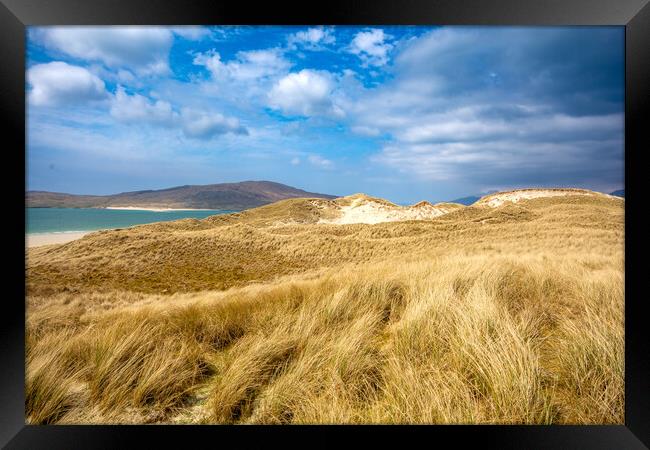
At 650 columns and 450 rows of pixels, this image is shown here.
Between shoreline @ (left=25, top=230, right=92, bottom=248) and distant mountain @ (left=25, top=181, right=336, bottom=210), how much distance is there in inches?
10.5

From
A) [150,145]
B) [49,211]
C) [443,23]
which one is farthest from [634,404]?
[150,145]

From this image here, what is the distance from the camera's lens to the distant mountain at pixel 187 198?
10.4 feet

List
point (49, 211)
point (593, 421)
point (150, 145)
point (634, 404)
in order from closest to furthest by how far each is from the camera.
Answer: point (593, 421) → point (634, 404) → point (49, 211) → point (150, 145)

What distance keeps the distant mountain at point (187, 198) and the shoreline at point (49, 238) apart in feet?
0.87

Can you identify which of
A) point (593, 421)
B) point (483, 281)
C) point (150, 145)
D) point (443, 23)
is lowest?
point (593, 421)

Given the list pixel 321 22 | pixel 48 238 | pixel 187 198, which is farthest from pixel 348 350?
pixel 187 198

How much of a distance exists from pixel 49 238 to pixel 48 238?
0.05 metres

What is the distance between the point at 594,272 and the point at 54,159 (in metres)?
5.68

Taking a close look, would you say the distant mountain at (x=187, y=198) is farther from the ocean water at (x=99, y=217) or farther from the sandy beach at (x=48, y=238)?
the sandy beach at (x=48, y=238)

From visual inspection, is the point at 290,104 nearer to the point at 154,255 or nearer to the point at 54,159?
the point at 54,159

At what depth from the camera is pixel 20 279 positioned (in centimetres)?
192

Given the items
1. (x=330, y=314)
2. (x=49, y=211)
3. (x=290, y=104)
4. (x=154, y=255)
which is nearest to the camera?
(x=330, y=314)

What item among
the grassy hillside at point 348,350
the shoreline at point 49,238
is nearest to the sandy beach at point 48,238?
the shoreline at point 49,238

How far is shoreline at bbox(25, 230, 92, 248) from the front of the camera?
2.27 metres
